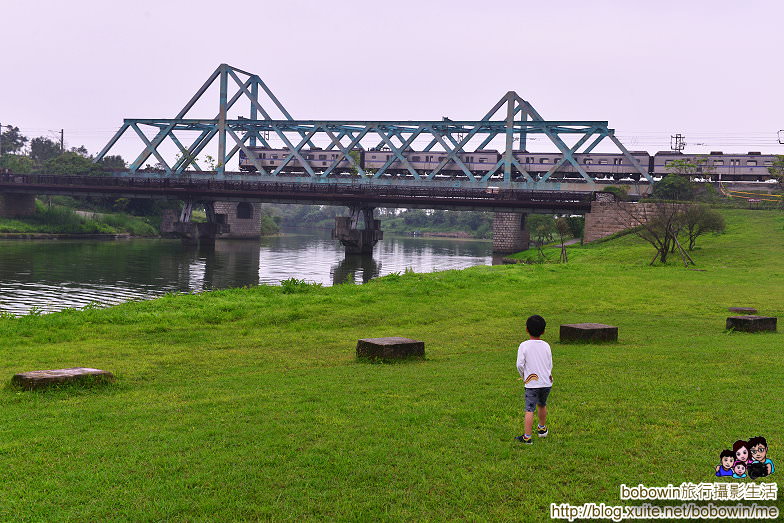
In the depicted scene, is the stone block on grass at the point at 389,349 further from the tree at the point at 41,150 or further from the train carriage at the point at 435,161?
the tree at the point at 41,150

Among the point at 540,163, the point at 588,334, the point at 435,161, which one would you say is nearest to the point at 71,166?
the point at 435,161

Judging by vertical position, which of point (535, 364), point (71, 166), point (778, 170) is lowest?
point (535, 364)

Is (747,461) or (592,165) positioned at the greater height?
(592,165)

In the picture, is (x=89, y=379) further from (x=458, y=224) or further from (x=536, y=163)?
(x=458, y=224)

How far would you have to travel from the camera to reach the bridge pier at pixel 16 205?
89.9 m

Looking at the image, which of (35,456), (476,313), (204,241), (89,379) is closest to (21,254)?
(204,241)

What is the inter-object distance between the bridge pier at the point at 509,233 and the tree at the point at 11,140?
10740 centimetres

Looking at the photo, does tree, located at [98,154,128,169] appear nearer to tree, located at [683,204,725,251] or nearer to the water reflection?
the water reflection

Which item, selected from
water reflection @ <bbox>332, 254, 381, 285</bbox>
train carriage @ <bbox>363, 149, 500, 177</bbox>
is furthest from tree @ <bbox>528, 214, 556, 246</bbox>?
water reflection @ <bbox>332, 254, 381, 285</bbox>

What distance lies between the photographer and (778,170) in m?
74.2

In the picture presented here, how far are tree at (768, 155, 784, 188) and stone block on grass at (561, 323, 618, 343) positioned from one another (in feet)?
207

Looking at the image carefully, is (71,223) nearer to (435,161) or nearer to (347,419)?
(435,161)

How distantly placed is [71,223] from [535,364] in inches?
3688

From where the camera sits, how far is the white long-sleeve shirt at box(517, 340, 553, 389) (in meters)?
8.35
